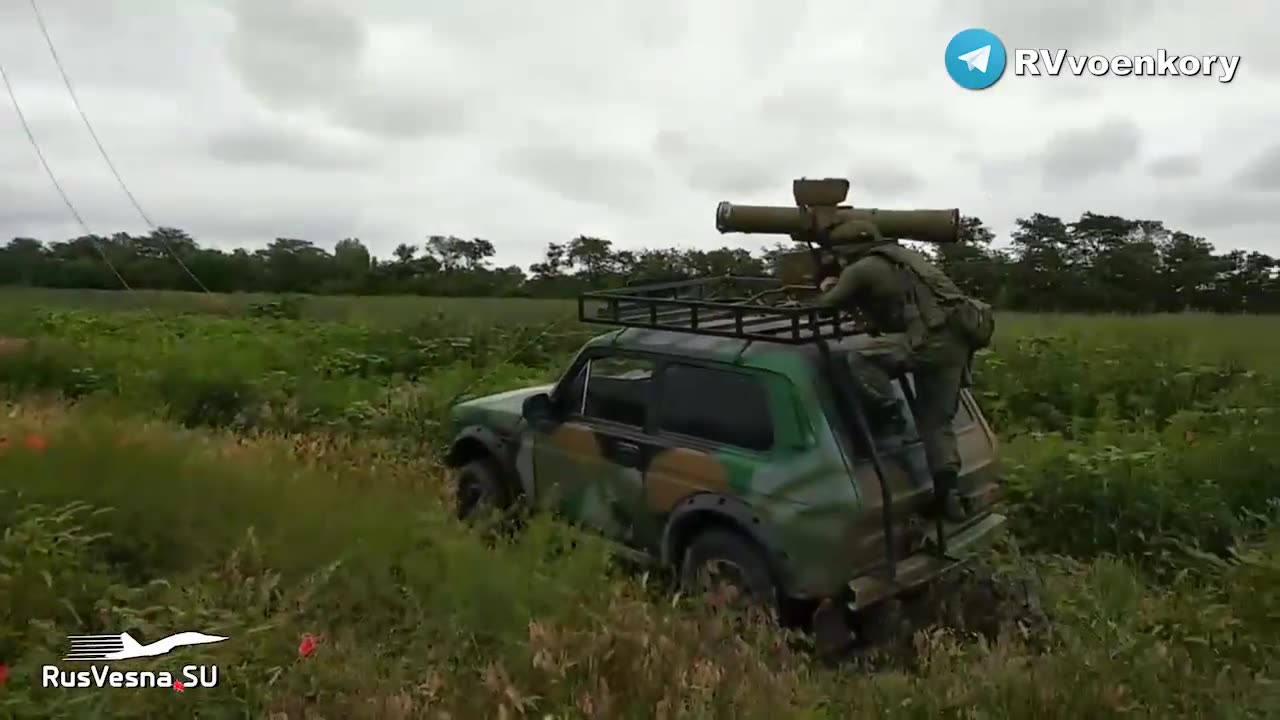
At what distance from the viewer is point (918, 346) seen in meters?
4.80

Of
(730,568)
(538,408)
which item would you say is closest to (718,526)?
(730,568)

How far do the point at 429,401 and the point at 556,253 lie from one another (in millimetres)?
11461

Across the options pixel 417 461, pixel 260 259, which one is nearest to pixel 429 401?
pixel 417 461

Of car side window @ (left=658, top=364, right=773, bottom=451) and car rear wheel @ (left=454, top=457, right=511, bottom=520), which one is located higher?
car side window @ (left=658, top=364, right=773, bottom=451)

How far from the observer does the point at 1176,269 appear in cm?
1688

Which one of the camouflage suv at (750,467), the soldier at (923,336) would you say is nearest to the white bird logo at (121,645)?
the camouflage suv at (750,467)

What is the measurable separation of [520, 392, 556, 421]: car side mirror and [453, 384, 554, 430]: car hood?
160 mm

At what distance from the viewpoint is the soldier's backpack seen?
4824 millimetres

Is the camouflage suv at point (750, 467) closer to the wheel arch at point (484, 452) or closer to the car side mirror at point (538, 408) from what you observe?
the car side mirror at point (538, 408)

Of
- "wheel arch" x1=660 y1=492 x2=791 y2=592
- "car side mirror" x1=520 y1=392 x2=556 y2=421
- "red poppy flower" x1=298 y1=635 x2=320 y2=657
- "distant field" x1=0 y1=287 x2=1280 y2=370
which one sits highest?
"distant field" x1=0 y1=287 x2=1280 y2=370

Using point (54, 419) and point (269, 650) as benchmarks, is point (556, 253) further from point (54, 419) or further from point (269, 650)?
point (269, 650)

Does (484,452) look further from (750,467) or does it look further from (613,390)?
(750,467)

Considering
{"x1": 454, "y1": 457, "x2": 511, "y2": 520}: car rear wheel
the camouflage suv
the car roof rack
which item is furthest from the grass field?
the car roof rack

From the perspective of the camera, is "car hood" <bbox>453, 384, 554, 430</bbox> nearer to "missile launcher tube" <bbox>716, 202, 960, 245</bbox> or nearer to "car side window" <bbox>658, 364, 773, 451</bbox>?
"car side window" <bbox>658, 364, 773, 451</bbox>
